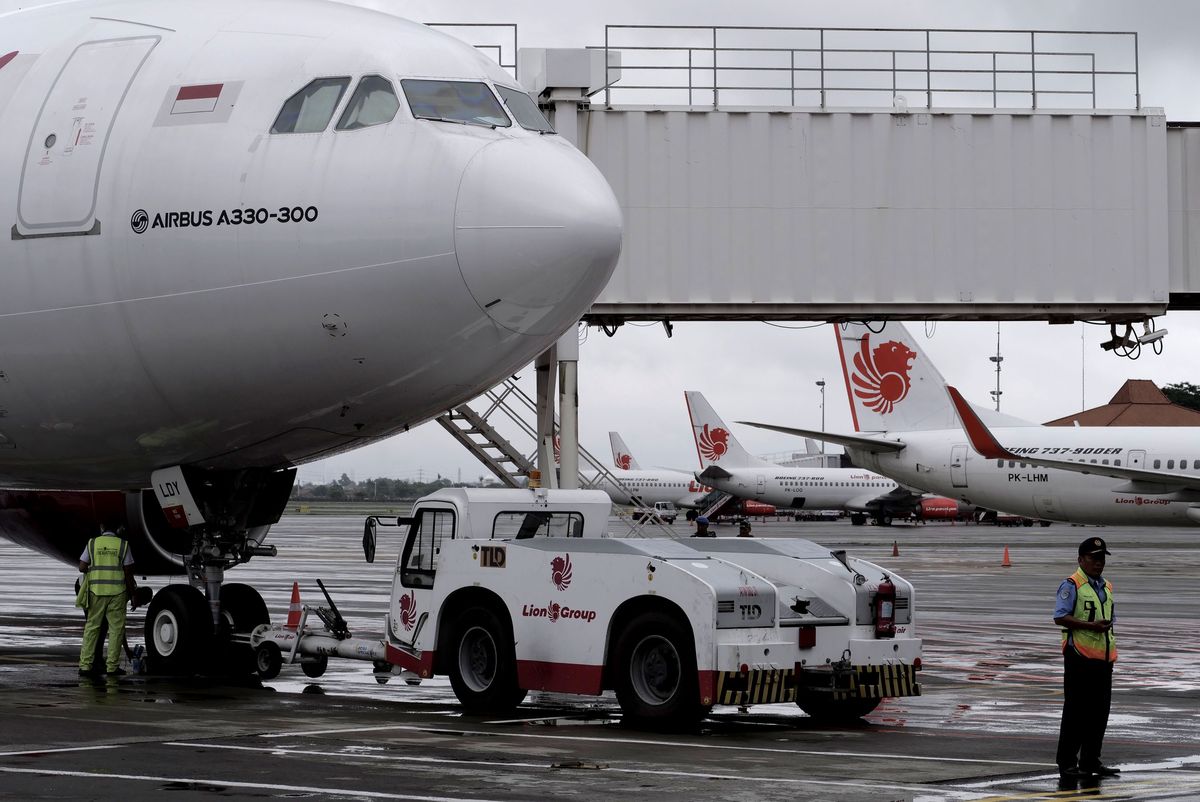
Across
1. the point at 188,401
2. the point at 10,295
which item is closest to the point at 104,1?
the point at 10,295

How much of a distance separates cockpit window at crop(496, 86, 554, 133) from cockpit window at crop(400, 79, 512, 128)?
140 millimetres

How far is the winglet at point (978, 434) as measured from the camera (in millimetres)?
45500

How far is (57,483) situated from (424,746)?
6047mm

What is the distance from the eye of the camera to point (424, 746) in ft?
35.8

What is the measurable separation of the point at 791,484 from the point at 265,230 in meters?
78.6

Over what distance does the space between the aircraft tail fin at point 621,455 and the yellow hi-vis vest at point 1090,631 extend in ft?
333

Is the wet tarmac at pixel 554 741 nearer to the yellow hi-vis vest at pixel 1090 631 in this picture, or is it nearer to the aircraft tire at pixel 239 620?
the aircraft tire at pixel 239 620

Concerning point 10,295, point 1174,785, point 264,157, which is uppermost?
point 264,157

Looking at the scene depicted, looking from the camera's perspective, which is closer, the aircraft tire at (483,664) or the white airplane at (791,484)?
the aircraft tire at (483,664)

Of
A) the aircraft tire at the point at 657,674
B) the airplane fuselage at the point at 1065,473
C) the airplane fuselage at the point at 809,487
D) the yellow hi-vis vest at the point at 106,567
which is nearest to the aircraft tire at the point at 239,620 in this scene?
the yellow hi-vis vest at the point at 106,567

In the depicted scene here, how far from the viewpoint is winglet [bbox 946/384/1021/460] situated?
4550 cm

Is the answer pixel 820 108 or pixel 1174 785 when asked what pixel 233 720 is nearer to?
pixel 1174 785

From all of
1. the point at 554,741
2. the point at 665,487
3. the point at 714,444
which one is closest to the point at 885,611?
the point at 554,741

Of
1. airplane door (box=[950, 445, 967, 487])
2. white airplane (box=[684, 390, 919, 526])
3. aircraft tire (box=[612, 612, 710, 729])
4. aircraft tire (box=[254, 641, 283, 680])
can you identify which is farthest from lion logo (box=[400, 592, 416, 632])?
white airplane (box=[684, 390, 919, 526])
